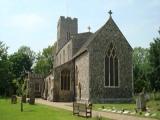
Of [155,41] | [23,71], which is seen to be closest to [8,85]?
[23,71]

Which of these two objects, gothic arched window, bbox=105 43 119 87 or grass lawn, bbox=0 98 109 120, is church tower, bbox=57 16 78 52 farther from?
grass lawn, bbox=0 98 109 120

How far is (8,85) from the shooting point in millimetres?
80875

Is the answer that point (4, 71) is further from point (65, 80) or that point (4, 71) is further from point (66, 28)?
point (65, 80)

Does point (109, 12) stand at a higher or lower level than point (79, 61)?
higher

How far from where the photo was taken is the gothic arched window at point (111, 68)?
148ft

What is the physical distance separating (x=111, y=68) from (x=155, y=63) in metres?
12.0

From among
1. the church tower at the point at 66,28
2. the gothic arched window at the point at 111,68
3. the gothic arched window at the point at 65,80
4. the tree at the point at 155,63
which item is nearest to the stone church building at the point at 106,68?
the gothic arched window at the point at 111,68

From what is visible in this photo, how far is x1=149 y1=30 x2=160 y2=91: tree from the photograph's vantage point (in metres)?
54.3

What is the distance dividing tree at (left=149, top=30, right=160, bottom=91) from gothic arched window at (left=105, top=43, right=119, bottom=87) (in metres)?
10.9

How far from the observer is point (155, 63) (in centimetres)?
5481

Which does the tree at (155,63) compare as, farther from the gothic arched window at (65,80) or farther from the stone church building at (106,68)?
the gothic arched window at (65,80)

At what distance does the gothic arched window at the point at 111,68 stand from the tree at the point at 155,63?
35.6ft

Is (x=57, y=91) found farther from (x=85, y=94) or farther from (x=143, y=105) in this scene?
(x=143, y=105)

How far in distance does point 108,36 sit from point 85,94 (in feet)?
27.1
